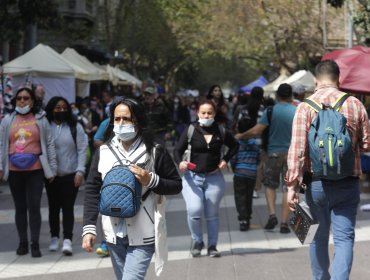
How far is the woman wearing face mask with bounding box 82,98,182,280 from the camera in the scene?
4.71 meters

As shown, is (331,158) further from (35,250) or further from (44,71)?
(44,71)

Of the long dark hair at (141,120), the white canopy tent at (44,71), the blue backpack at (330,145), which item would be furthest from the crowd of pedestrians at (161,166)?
the white canopy tent at (44,71)

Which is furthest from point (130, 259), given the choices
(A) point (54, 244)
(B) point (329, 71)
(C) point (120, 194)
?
(A) point (54, 244)

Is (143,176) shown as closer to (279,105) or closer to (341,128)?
(341,128)

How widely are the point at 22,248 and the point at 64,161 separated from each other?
1.02 m

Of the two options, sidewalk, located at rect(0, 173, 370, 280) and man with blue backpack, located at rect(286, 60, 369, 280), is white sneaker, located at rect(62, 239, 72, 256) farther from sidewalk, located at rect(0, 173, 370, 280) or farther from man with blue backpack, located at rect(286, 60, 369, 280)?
man with blue backpack, located at rect(286, 60, 369, 280)

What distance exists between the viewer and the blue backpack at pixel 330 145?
5.24 m

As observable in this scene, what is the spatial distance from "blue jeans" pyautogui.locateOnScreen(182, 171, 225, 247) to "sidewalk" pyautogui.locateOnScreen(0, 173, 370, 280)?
29 centimetres

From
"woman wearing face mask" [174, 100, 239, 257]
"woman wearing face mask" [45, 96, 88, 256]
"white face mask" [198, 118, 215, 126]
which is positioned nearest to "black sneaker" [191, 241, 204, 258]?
"woman wearing face mask" [174, 100, 239, 257]

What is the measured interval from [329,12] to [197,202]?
743 inches

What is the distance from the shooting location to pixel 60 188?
27.6 ft

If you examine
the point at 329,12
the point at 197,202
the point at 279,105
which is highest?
the point at 329,12

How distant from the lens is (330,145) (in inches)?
206

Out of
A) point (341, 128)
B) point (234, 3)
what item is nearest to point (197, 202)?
point (341, 128)
